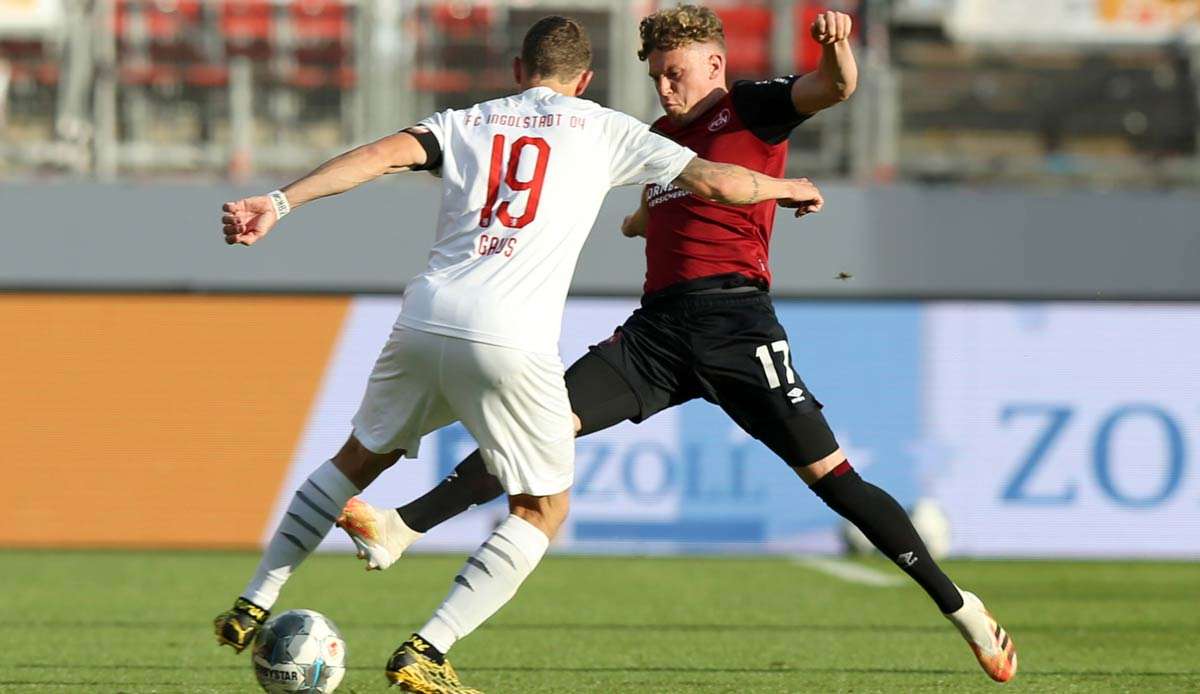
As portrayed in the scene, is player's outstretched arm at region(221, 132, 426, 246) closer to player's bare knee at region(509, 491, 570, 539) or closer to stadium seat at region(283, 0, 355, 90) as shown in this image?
player's bare knee at region(509, 491, 570, 539)

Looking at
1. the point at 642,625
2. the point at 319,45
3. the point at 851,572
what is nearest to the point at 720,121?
the point at 642,625

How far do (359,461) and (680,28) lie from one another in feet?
6.01

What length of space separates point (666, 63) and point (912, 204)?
7995mm

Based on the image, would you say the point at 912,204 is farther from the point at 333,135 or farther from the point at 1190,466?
the point at 333,135

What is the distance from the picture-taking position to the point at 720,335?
5.77 meters

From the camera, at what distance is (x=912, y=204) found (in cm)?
1352

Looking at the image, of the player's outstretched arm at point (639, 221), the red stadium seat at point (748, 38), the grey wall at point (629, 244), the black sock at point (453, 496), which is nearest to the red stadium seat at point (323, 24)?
the grey wall at point (629, 244)

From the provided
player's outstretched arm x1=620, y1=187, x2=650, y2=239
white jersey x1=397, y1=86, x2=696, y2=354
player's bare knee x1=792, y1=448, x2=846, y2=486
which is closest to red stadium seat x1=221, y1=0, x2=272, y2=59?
player's outstretched arm x1=620, y1=187, x2=650, y2=239

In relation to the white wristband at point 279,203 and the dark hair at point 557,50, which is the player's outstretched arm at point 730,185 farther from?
the white wristband at point 279,203

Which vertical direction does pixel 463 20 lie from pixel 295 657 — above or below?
above

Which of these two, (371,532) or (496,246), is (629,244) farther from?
(496,246)

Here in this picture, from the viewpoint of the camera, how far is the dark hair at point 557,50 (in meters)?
4.94

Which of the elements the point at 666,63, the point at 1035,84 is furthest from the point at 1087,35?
the point at 666,63

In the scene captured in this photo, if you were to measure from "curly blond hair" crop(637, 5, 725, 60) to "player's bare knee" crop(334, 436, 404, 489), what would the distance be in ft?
5.43
